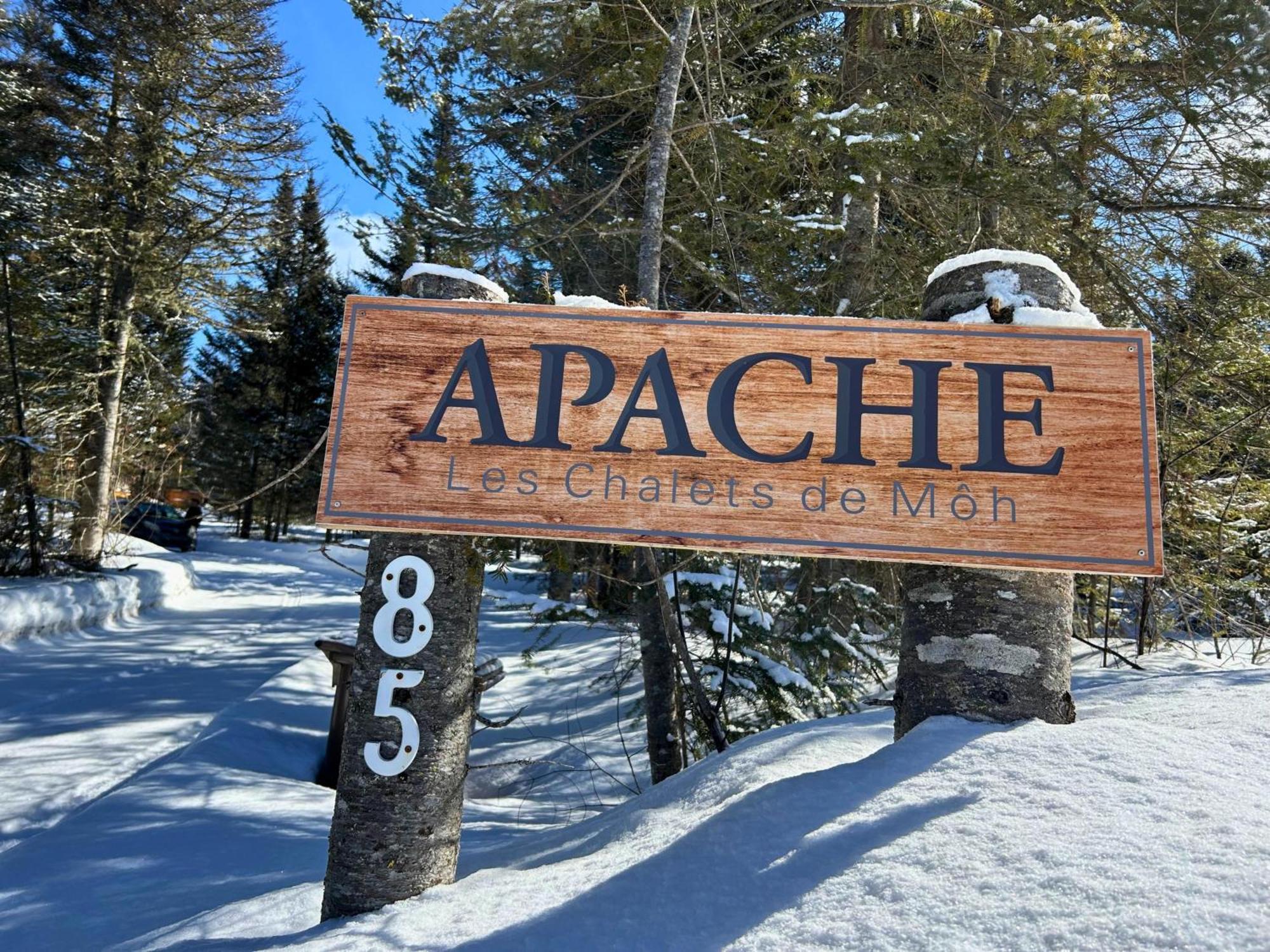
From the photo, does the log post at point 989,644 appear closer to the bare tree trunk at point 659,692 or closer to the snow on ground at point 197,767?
the snow on ground at point 197,767

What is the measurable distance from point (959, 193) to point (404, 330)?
4106 millimetres

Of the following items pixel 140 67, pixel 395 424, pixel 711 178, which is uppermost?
pixel 140 67

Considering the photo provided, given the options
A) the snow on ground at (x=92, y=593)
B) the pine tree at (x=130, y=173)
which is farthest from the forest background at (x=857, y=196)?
the pine tree at (x=130, y=173)

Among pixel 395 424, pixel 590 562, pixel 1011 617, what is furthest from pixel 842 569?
pixel 395 424

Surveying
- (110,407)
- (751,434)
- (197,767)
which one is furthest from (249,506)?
(751,434)

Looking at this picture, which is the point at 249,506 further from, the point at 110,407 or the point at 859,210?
the point at 859,210

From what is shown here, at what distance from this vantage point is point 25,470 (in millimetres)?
10055

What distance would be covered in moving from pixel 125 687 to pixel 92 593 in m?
3.99

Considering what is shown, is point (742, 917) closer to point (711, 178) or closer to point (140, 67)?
point (711, 178)

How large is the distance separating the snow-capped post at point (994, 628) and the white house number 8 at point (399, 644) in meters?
1.62

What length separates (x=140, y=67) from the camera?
13.1m

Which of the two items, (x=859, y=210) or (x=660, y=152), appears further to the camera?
(x=859, y=210)

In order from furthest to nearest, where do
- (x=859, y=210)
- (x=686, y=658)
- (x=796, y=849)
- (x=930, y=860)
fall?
(x=859, y=210), (x=686, y=658), (x=796, y=849), (x=930, y=860)

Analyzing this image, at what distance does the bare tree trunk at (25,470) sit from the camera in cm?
998
